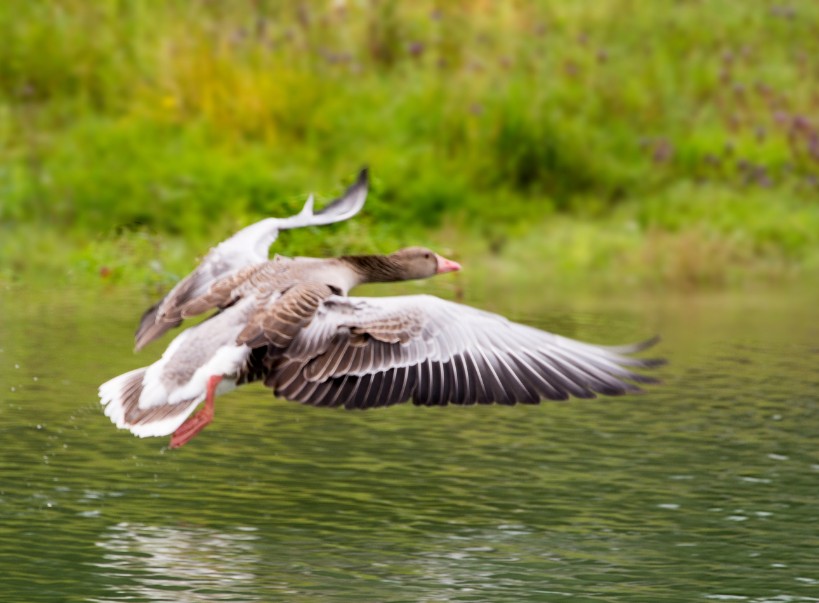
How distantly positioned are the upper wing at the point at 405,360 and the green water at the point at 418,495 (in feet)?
2.02

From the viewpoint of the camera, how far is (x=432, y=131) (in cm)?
1827

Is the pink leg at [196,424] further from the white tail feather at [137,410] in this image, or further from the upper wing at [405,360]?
the upper wing at [405,360]

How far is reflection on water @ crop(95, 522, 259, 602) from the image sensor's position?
6.64m

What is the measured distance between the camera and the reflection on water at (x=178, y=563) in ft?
21.8

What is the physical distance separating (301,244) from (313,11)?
555cm

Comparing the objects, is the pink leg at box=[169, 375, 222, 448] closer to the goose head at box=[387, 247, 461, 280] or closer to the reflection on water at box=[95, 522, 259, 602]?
the reflection on water at box=[95, 522, 259, 602]

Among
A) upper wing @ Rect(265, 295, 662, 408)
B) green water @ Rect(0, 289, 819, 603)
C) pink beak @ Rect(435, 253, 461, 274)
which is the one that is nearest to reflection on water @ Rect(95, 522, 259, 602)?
green water @ Rect(0, 289, 819, 603)

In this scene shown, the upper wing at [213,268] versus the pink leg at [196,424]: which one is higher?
the upper wing at [213,268]

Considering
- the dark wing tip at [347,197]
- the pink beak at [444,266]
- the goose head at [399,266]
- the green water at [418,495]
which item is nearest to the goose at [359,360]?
the green water at [418,495]

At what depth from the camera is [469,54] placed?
19.3 meters

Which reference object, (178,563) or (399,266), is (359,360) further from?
(399,266)

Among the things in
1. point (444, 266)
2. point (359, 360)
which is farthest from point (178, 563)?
point (444, 266)

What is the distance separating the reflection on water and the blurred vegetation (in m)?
8.12

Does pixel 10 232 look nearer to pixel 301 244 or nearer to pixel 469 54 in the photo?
pixel 301 244
